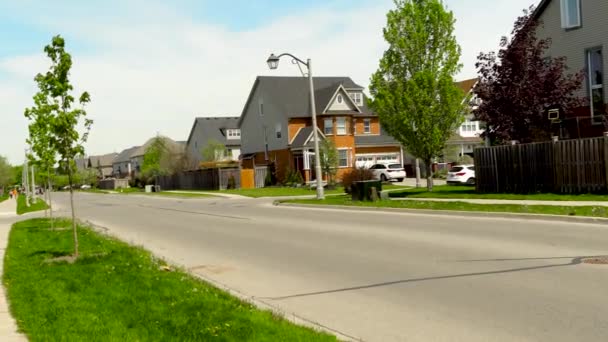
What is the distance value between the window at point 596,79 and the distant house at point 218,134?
58034mm

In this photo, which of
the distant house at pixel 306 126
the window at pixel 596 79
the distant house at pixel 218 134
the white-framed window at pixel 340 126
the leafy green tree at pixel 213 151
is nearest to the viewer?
the window at pixel 596 79

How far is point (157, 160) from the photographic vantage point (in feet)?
306

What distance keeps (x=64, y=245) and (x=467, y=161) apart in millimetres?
43225

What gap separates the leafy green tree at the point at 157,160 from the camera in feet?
277

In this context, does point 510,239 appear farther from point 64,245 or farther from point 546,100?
point 546,100

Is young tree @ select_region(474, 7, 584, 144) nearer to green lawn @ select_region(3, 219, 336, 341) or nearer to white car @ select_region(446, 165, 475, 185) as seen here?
white car @ select_region(446, 165, 475, 185)

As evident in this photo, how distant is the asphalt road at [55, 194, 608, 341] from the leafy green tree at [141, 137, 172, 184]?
67.8 metres

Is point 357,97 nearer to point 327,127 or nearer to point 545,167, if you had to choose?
point 327,127

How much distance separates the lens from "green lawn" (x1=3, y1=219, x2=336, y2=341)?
639 cm

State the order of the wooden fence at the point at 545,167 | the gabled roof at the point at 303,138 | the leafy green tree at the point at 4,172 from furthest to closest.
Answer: the leafy green tree at the point at 4,172, the gabled roof at the point at 303,138, the wooden fence at the point at 545,167

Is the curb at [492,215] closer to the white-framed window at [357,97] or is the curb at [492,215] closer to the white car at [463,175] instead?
the white car at [463,175]

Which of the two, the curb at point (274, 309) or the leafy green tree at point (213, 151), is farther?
the leafy green tree at point (213, 151)

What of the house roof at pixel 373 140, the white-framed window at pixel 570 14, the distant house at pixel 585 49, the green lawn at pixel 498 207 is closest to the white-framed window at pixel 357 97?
the house roof at pixel 373 140

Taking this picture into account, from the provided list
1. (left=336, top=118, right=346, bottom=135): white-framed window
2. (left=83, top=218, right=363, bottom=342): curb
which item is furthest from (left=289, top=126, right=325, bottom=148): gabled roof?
(left=83, top=218, right=363, bottom=342): curb
